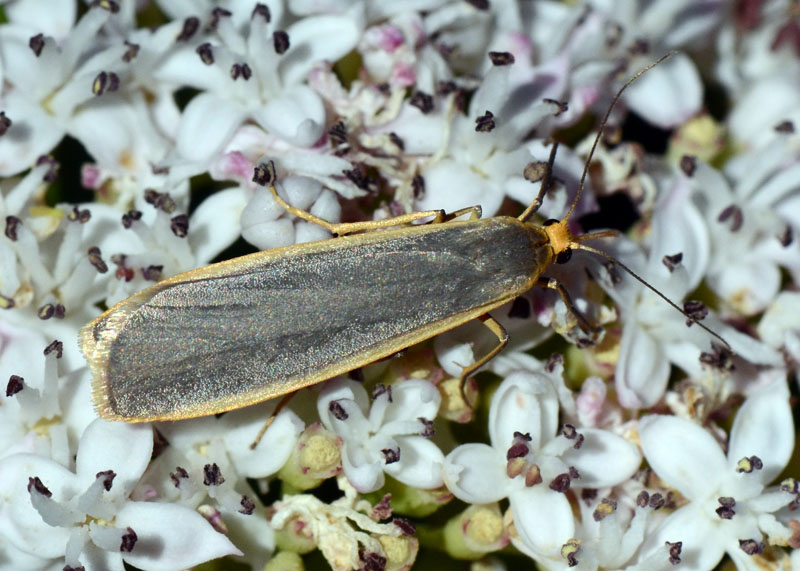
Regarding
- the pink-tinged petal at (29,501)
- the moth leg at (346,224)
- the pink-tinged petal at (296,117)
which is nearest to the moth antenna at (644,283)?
the moth leg at (346,224)

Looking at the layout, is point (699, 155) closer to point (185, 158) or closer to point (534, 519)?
point (534, 519)

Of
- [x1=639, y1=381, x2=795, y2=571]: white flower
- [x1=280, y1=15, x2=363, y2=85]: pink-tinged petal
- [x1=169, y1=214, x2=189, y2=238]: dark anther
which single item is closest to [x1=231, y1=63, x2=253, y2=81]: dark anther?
[x1=280, y1=15, x2=363, y2=85]: pink-tinged petal

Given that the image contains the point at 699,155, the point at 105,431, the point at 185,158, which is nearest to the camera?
the point at 105,431

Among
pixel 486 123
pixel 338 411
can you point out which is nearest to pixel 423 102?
pixel 486 123

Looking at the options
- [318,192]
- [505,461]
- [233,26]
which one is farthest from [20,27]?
[505,461]

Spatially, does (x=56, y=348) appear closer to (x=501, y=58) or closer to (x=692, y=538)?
(x=501, y=58)

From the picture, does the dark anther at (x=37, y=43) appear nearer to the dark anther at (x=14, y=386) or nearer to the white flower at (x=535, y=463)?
the dark anther at (x=14, y=386)

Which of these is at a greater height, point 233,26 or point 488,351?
point 233,26
